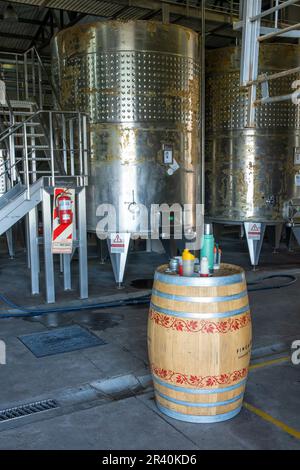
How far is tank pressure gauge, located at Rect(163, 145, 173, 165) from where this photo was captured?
688 centimetres

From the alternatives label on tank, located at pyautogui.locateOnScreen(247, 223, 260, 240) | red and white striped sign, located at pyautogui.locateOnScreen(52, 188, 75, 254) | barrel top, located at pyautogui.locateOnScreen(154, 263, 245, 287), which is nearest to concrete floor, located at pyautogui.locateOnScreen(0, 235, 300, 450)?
red and white striped sign, located at pyautogui.locateOnScreen(52, 188, 75, 254)

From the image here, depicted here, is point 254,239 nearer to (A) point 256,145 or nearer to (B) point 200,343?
(A) point 256,145

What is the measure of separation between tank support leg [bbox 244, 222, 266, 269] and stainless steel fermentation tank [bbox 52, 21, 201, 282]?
1.69 m

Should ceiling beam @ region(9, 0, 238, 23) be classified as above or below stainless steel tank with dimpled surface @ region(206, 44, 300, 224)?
above

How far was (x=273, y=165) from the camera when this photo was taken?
8234 millimetres

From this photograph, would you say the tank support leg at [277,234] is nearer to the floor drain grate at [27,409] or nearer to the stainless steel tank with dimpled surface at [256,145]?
the stainless steel tank with dimpled surface at [256,145]

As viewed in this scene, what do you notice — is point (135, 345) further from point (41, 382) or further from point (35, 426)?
point (35, 426)

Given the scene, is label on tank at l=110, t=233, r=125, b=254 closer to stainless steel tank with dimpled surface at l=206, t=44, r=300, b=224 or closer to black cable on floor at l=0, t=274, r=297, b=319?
black cable on floor at l=0, t=274, r=297, b=319

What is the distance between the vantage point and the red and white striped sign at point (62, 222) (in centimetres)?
570

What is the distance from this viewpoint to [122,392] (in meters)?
3.58

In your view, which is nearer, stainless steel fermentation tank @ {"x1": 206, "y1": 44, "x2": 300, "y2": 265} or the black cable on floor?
the black cable on floor

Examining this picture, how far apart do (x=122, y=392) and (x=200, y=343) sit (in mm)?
1085

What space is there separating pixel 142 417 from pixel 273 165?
6.13 meters

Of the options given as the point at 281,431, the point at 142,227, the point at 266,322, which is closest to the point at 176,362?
the point at 281,431
